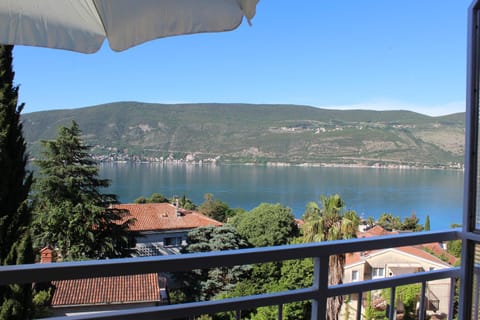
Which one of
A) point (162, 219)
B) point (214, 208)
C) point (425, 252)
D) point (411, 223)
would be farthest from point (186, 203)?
point (425, 252)

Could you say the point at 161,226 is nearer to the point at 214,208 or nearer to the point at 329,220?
the point at 214,208

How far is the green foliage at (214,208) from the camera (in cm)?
2795

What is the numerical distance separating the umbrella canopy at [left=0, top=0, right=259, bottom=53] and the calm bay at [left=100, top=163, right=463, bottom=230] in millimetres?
19917

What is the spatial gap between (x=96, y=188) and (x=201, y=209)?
36.4 feet

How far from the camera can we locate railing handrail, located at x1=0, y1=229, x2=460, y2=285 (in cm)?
89

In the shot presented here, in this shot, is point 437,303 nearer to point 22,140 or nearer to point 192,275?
point 22,140

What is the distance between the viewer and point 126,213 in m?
18.9

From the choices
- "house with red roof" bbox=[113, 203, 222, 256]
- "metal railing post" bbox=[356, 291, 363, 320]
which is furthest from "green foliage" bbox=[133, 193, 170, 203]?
"metal railing post" bbox=[356, 291, 363, 320]

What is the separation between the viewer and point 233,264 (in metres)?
1.09

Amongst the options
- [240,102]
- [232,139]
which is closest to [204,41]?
[240,102]

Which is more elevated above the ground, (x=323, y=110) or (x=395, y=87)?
(x=395, y=87)

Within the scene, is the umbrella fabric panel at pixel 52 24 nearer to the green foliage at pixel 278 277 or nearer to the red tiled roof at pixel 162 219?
the green foliage at pixel 278 277

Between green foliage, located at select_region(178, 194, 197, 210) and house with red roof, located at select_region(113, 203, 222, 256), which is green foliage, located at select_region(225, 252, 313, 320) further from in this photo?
green foliage, located at select_region(178, 194, 197, 210)

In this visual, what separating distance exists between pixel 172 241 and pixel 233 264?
21.1 metres
